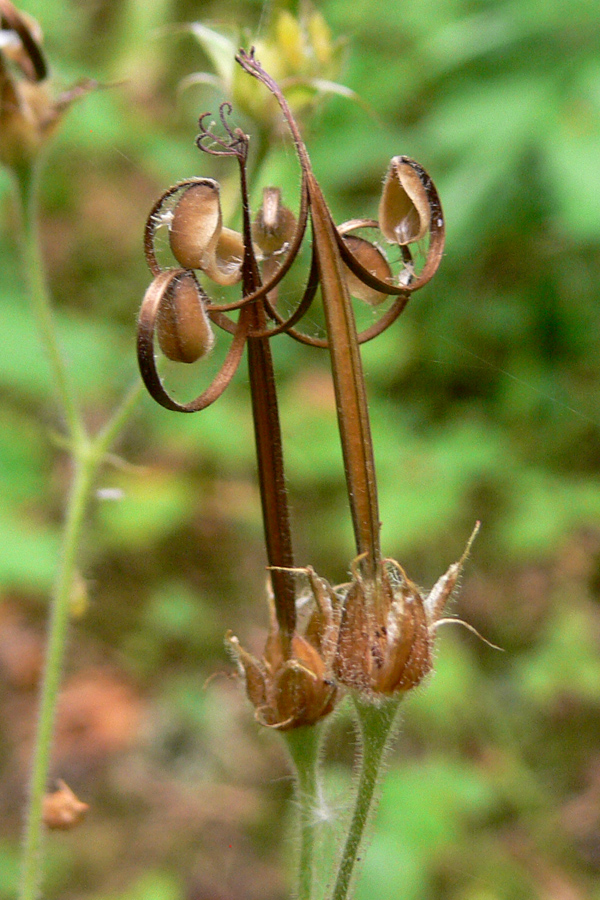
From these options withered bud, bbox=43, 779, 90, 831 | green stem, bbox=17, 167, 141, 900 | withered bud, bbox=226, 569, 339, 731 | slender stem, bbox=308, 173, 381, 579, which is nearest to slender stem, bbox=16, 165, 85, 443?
green stem, bbox=17, 167, 141, 900

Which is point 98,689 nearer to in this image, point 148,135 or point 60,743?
point 60,743

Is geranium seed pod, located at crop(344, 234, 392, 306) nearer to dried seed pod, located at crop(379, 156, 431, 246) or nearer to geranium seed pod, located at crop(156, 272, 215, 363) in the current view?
dried seed pod, located at crop(379, 156, 431, 246)

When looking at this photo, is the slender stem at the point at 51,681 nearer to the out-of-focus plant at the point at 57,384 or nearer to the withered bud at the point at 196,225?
the out-of-focus plant at the point at 57,384

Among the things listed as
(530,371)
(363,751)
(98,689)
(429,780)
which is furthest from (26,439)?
(363,751)

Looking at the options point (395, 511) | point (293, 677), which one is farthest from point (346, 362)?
point (395, 511)

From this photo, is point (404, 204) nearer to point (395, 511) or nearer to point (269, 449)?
point (269, 449)

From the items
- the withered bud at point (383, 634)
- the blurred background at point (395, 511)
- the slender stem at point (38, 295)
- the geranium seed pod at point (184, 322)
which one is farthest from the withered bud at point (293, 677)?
the blurred background at point (395, 511)
